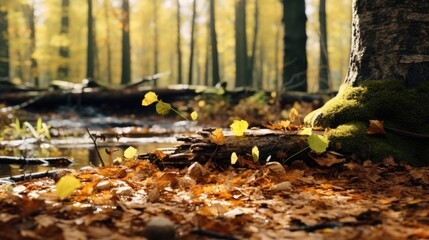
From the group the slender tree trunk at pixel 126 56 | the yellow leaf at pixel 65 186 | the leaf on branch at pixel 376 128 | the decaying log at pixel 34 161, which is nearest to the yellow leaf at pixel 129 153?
the yellow leaf at pixel 65 186

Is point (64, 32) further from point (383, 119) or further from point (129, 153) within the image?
point (383, 119)

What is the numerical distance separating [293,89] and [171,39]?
2695 centimetres

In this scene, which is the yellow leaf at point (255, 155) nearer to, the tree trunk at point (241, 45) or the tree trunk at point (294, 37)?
the tree trunk at point (294, 37)

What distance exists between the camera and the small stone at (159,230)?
1.45 metres

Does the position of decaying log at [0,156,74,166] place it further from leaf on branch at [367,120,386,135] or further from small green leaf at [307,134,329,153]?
leaf on branch at [367,120,386,135]

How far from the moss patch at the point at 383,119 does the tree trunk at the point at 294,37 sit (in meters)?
6.08

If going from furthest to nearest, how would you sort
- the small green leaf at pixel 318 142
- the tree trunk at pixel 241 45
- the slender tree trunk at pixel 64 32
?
the slender tree trunk at pixel 64 32
the tree trunk at pixel 241 45
the small green leaf at pixel 318 142

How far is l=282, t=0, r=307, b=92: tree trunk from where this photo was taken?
933cm

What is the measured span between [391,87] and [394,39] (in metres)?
0.38

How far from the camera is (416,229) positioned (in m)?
1.57

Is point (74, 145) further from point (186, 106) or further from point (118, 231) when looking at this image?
point (186, 106)

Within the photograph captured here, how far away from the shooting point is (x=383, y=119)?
316 cm

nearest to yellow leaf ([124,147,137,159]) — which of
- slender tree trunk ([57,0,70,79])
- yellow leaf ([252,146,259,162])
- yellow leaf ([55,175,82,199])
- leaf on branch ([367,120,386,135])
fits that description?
yellow leaf ([252,146,259,162])

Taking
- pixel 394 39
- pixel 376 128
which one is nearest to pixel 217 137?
pixel 376 128
